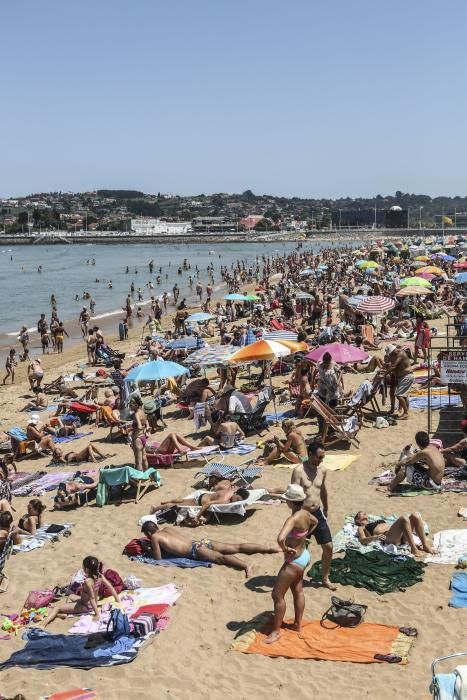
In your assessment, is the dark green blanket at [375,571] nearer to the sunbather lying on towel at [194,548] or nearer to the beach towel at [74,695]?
the sunbather lying on towel at [194,548]

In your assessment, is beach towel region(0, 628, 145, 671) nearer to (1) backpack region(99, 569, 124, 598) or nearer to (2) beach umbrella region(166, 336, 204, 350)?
(1) backpack region(99, 569, 124, 598)

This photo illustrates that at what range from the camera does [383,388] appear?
12141mm

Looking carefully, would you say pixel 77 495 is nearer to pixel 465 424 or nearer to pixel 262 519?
pixel 262 519

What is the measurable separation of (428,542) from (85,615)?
320 cm

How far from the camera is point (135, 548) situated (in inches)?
304

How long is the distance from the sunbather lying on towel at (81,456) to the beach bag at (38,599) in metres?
4.65

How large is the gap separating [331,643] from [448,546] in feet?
6.29

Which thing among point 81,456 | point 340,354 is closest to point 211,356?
point 340,354

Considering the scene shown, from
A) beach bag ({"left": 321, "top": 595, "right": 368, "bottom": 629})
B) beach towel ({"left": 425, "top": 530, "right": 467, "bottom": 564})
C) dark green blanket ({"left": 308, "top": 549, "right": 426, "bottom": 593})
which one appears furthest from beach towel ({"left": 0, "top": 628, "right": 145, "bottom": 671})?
beach towel ({"left": 425, "top": 530, "right": 467, "bottom": 564})

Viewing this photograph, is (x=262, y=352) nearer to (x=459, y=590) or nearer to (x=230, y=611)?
(x=230, y=611)

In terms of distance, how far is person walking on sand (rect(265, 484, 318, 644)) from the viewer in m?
5.58

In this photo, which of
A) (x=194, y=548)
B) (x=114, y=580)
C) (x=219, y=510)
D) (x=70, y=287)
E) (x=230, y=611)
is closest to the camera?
(x=230, y=611)

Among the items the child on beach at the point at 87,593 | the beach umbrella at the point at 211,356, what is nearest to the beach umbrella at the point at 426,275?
the beach umbrella at the point at 211,356

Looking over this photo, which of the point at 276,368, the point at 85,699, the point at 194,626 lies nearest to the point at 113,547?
the point at 194,626
